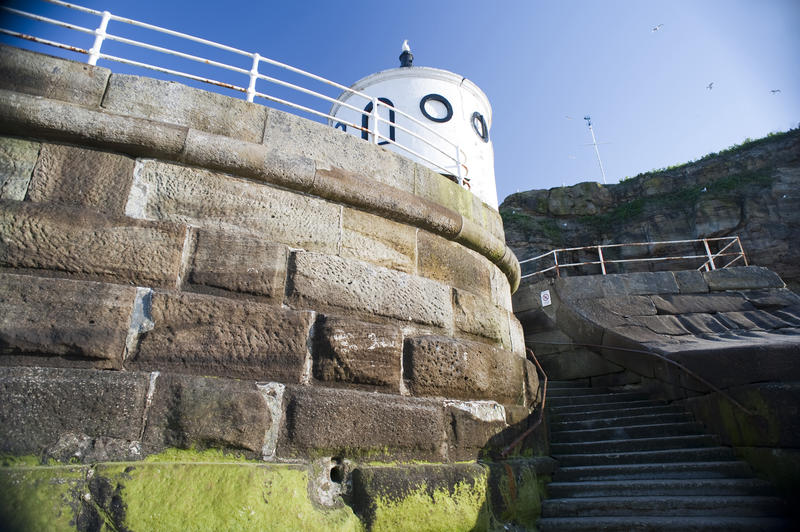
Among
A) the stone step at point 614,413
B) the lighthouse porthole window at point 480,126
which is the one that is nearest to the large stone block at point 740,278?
the stone step at point 614,413

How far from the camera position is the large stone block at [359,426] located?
2729mm

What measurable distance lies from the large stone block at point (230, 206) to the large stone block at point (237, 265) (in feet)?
0.49

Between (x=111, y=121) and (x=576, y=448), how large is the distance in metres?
5.45

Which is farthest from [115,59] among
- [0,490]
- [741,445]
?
[741,445]

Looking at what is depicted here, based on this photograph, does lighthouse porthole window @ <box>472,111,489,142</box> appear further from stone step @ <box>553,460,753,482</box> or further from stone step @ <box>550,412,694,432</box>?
stone step @ <box>553,460,753,482</box>

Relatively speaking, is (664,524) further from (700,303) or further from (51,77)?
(700,303)

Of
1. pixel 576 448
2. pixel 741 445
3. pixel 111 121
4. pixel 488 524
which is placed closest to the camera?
pixel 111 121

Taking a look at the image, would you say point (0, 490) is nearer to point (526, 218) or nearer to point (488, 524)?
point (488, 524)

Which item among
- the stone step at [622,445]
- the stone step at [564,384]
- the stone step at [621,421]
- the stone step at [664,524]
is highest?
the stone step at [564,384]

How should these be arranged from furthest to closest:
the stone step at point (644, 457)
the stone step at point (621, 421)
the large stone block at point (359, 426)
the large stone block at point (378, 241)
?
the stone step at point (621, 421)
the stone step at point (644, 457)
the large stone block at point (378, 241)
the large stone block at point (359, 426)

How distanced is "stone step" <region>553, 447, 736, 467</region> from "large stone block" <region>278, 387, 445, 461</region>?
2439 millimetres

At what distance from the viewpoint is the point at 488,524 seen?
10.8 ft

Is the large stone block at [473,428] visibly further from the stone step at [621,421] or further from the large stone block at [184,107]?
the stone step at [621,421]

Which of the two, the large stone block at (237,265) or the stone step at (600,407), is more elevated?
the large stone block at (237,265)
